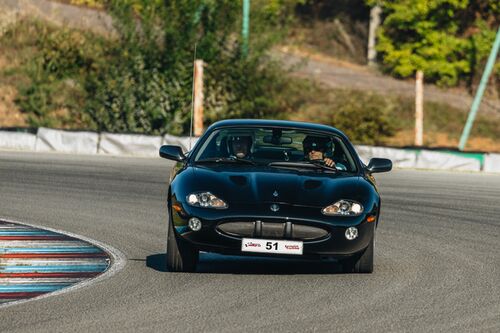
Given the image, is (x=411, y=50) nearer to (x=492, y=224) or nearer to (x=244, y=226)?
(x=492, y=224)

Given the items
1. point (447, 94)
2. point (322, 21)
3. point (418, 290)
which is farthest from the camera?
point (322, 21)

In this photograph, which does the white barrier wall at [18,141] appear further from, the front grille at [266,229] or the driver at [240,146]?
the front grille at [266,229]

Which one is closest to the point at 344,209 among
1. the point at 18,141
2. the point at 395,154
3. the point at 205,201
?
the point at 205,201

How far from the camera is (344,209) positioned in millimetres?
10461

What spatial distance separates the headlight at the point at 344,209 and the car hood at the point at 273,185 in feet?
0.15

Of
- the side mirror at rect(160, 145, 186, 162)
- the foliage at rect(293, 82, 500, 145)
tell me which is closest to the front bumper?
the side mirror at rect(160, 145, 186, 162)

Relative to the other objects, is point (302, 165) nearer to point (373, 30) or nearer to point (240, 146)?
point (240, 146)

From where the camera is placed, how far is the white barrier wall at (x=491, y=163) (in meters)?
27.0

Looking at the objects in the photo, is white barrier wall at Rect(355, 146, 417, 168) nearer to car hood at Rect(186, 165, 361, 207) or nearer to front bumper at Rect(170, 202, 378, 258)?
car hood at Rect(186, 165, 361, 207)

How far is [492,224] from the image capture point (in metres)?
16.0

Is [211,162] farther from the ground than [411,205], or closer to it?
farther from the ground

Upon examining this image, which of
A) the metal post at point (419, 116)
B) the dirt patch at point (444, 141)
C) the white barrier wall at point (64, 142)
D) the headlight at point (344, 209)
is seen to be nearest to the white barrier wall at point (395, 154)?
the metal post at point (419, 116)

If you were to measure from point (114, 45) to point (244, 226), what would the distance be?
27693 mm


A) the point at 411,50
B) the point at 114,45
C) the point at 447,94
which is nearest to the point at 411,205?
the point at 114,45
